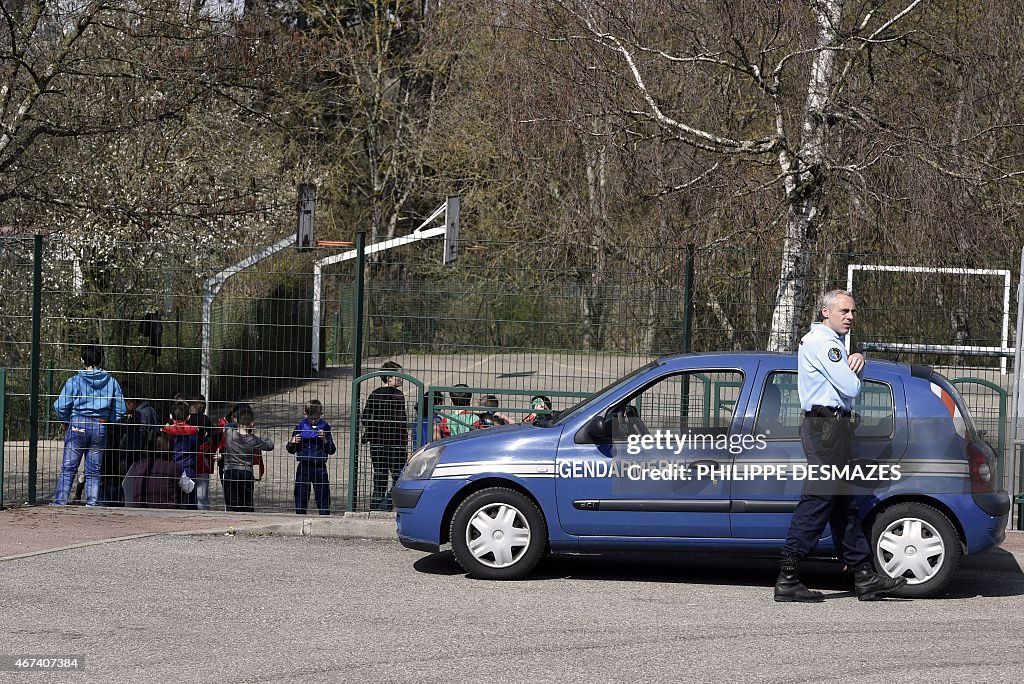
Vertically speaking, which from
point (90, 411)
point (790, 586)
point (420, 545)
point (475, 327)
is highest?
point (475, 327)

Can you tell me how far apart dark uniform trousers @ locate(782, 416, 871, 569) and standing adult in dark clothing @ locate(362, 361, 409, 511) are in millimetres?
3876

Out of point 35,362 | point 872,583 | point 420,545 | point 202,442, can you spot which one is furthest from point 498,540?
point 35,362

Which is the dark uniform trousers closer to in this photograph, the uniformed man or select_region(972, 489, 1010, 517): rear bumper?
the uniformed man

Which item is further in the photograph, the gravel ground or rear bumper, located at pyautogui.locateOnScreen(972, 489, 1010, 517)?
rear bumper, located at pyautogui.locateOnScreen(972, 489, 1010, 517)

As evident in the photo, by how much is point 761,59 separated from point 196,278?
20.3 ft

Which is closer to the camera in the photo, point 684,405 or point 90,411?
point 684,405

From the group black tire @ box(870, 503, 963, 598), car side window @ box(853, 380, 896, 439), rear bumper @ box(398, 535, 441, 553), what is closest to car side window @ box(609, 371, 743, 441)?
car side window @ box(853, 380, 896, 439)

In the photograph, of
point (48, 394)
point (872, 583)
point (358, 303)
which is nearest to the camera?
point (872, 583)

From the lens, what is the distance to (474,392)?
10586mm

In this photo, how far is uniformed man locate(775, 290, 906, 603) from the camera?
7.74m

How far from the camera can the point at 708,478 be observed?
325 inches

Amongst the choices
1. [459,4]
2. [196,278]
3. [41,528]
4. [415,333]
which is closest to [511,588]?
[415,333]

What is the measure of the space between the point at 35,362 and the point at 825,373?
22.9 feet

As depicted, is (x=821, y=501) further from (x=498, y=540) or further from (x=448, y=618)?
(x=448, y=618)
